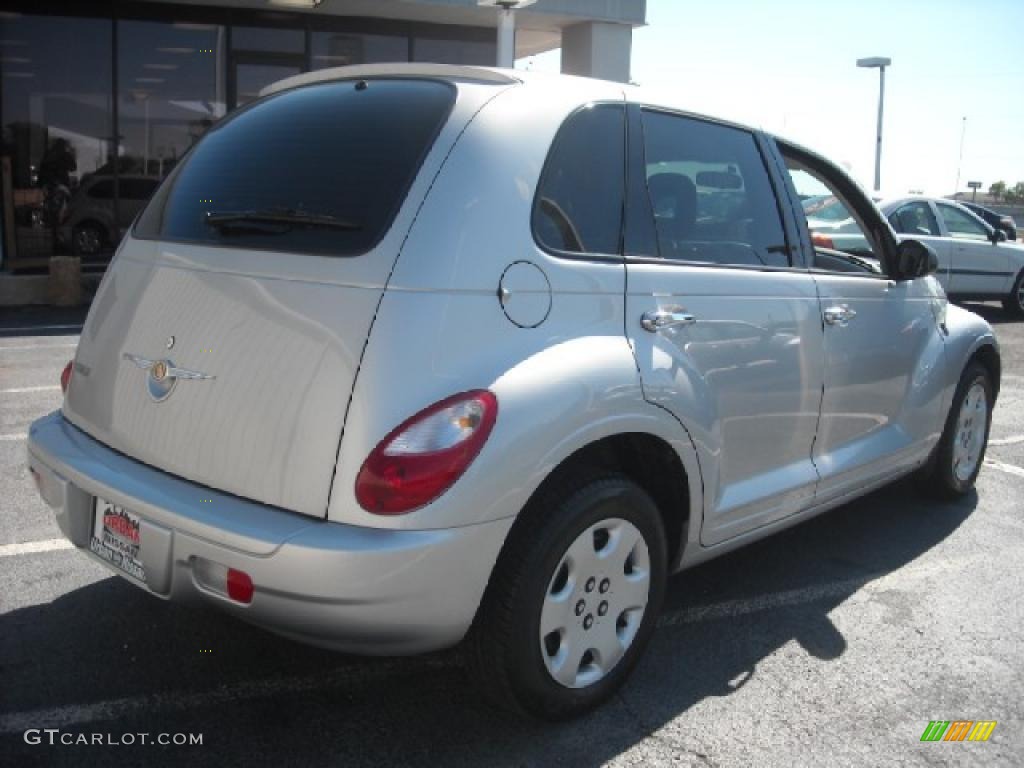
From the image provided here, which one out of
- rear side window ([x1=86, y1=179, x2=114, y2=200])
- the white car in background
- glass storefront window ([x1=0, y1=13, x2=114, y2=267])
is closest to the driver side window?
the white car in background

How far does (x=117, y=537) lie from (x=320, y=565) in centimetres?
74

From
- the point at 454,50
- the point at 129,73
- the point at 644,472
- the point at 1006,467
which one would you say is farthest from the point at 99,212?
the point at 644,472

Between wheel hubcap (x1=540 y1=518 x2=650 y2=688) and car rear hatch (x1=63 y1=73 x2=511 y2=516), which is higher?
car rear hatch (x1=63 y1=73 x2=511 y2=516)

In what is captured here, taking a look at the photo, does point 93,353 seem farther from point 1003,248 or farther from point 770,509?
point 1003,248

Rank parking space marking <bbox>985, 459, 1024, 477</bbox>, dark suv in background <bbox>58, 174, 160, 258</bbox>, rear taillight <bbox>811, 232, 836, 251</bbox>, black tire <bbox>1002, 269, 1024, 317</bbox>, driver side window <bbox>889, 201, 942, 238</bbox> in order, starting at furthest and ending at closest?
dark suv in background <bbox>58, 174, 160, 258</bbox> < black tire <bbox>1002, 269, 1024, 317</bbox> < driver side window <bbox>889, 201, 942, 238</bbox> < parking space marking <bbox>985, 459, 1024, 477</bbox> < rear taillight <bbox>811, 232, 836, 251</bbox>

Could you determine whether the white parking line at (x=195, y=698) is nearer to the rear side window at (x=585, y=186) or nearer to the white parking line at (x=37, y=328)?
the rear side window at (x=585, y=186)

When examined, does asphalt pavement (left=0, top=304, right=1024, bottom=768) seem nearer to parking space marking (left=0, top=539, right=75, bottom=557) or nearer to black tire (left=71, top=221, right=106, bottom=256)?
parking space marking (left=0, top=539, right=75, bottom=557)

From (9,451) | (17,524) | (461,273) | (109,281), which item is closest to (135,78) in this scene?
(9,451)

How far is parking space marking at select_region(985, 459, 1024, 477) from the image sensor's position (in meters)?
5.88

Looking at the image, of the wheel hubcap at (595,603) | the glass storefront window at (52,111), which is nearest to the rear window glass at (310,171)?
the wheel hubcap at (595,603)

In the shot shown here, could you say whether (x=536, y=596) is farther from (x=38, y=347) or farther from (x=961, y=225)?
(x=961, y=225)

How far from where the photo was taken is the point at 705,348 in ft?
10.2

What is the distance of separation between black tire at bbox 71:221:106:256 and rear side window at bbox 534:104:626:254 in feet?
44.1

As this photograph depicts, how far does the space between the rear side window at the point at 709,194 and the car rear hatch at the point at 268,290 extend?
2.17 feet
